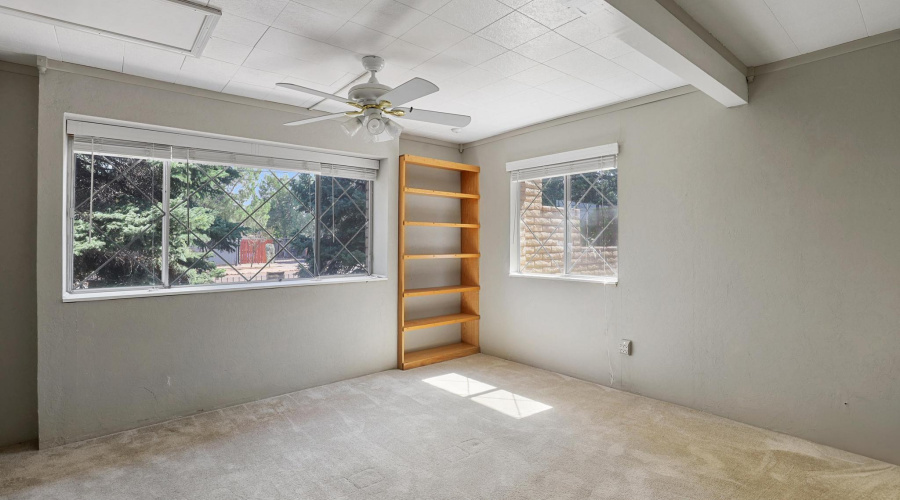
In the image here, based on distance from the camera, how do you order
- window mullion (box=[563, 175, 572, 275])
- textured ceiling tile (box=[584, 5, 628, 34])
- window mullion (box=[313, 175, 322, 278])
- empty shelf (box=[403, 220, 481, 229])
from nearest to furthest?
textured ceiling tile (box=[584, 5, 628, 34]) → window mullion (box=[313, 175, 322, 278]) → window mullion (box=[563, 175, 572, 275]) → empty shelf (box=[403, 220, 481, 229])

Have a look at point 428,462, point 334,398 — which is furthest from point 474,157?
point 428,462

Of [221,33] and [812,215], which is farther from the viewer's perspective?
[812,215]

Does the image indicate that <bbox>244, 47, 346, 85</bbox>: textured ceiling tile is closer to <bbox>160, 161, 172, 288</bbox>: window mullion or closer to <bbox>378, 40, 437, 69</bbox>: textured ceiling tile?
<bbox>378, 40, 437, 69</bbox>: textured ceiling tile

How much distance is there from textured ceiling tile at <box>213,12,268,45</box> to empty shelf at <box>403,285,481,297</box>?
2.49 meters

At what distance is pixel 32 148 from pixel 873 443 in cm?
515

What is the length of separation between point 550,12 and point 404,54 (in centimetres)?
87

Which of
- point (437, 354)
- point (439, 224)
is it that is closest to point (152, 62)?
point (439, 224)

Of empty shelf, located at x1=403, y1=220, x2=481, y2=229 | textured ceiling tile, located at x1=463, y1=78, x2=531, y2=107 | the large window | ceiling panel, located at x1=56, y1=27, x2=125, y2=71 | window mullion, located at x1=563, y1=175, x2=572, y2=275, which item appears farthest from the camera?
empty shelf, located at x1=403, y1=220, x2=481, y2=229

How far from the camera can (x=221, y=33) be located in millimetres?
2305

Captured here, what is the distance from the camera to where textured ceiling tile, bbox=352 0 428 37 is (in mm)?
2020

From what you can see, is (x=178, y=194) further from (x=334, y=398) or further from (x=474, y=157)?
(x=474, y=157)

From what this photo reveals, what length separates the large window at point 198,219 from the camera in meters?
2.95

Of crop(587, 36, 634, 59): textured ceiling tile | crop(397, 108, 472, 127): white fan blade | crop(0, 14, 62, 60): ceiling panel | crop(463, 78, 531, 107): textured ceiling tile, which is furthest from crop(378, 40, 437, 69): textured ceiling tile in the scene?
crop(0, 14, 62, 60): ceiling panel

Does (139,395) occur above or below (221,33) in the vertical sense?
below
